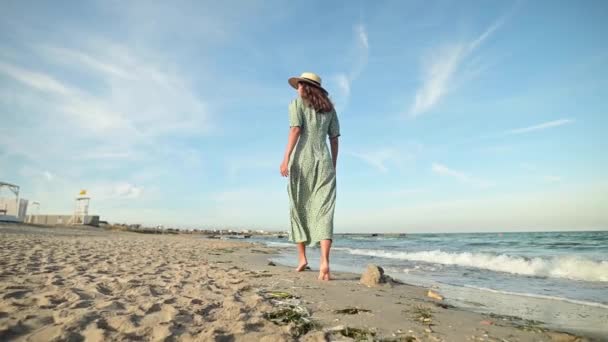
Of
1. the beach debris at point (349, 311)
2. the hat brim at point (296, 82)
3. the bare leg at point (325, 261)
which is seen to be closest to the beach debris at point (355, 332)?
the beach debris at point (349, 311)

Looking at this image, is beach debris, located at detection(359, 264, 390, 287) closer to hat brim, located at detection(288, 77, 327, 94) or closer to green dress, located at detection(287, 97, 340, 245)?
green dress, located at detection(287, 97, 340, 245)

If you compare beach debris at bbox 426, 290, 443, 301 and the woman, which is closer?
beach debris at bbox 426, 290, 443, 301

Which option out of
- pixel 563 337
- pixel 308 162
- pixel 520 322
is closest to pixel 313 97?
pixel 308 162

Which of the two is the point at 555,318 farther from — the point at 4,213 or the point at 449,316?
the point at 4,213

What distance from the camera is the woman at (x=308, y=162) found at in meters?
3.94

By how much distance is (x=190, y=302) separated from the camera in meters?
2.33

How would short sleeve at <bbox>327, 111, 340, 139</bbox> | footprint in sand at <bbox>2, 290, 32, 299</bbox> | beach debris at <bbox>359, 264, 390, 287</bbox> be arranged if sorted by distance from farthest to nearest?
1. short sleeve at <bbox>327, 111, 340, 139</bbox>
2. beach debris at <bbox>359, 264, 390, 287</bbox>
3. footprint in sand at <bbox>2, 290, 32, 299</bbox>

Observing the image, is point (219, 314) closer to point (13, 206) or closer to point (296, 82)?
point (296, 82)

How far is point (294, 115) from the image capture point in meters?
3.97

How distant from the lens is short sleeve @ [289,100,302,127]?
395 centimetres

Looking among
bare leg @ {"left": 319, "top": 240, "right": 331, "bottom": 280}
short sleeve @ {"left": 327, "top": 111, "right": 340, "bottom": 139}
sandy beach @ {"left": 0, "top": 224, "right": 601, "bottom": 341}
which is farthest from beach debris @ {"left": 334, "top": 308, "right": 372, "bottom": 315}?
short sleeve @ {"left": 327, "top": 111, "right": 340, "bottom": 139}

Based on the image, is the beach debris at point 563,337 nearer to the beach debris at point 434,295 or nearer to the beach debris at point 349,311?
the beach debris at point 349,311

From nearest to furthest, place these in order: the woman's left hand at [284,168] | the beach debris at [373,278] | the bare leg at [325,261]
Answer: the bare leg at [325,261] → the beach debris at [373,278] → the woman's left hand at [284,168]

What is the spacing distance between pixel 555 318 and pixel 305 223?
2457 mm
